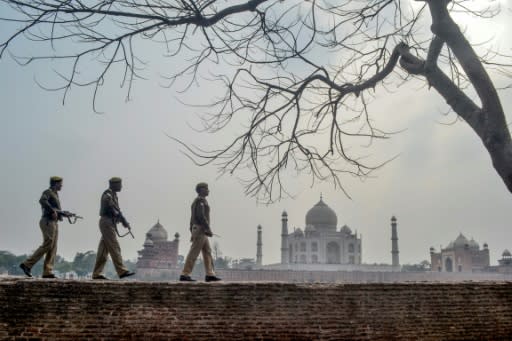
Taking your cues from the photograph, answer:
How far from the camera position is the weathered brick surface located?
4.79 metres

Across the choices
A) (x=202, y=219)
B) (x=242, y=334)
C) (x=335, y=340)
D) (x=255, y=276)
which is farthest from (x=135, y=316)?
(x=255, y=276)

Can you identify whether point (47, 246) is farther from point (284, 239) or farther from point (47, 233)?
point (284, 239)

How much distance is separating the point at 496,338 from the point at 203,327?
3251 millimetres

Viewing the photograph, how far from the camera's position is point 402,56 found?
4.98 metres

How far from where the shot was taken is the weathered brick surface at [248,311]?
479cm

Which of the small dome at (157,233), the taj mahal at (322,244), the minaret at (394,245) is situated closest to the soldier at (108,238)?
the small dome at (157,233)

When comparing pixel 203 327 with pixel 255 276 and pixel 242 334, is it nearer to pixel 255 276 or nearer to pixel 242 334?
pixel 242 334

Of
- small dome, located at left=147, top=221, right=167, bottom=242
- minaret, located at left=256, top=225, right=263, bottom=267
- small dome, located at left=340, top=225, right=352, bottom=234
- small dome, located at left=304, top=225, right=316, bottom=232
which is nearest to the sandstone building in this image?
small dome, located at left=340, top=225, right=352, bottom=234

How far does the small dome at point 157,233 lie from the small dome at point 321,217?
14836mm

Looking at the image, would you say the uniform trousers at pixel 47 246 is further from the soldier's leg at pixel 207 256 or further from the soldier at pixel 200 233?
the soldier's leg at pixel 207 256

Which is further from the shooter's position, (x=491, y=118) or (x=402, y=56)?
(x=402, y=56)

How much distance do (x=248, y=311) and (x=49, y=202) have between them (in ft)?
8.90

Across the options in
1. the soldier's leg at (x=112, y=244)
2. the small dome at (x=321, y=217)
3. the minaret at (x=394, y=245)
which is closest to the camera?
the soldier's leg at (x=112, y=244)

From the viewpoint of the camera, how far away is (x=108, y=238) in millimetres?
5965
